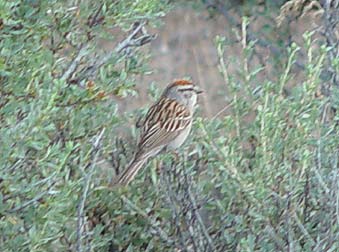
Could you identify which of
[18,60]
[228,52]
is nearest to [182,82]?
[18,60]

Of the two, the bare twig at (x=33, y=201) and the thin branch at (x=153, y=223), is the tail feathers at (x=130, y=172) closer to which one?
the thin branch at (x=153, y=223)

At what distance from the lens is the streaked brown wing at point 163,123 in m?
6.81

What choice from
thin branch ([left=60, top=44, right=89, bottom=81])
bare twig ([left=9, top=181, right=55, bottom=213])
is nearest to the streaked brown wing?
thin branch ([left=60, top=44, right=89, bottom=81])

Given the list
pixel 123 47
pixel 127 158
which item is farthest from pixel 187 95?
pixel 123 47

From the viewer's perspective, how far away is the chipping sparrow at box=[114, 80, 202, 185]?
664cm

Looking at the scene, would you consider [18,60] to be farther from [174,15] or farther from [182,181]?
[174,15]

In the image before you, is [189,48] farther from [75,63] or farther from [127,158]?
[75,63]

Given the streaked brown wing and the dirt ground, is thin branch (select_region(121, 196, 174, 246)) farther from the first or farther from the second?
the dirt ground

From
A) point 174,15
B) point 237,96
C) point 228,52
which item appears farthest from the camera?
point 174,15

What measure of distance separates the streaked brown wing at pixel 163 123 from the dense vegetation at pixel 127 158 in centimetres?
58

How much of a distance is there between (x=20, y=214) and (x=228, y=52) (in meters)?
7.20

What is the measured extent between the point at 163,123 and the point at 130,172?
1.52 metres

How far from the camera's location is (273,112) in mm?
5434

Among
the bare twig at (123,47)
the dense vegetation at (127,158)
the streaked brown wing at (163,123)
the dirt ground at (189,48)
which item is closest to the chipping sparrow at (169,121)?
the streaked brown wing at (163,123)
